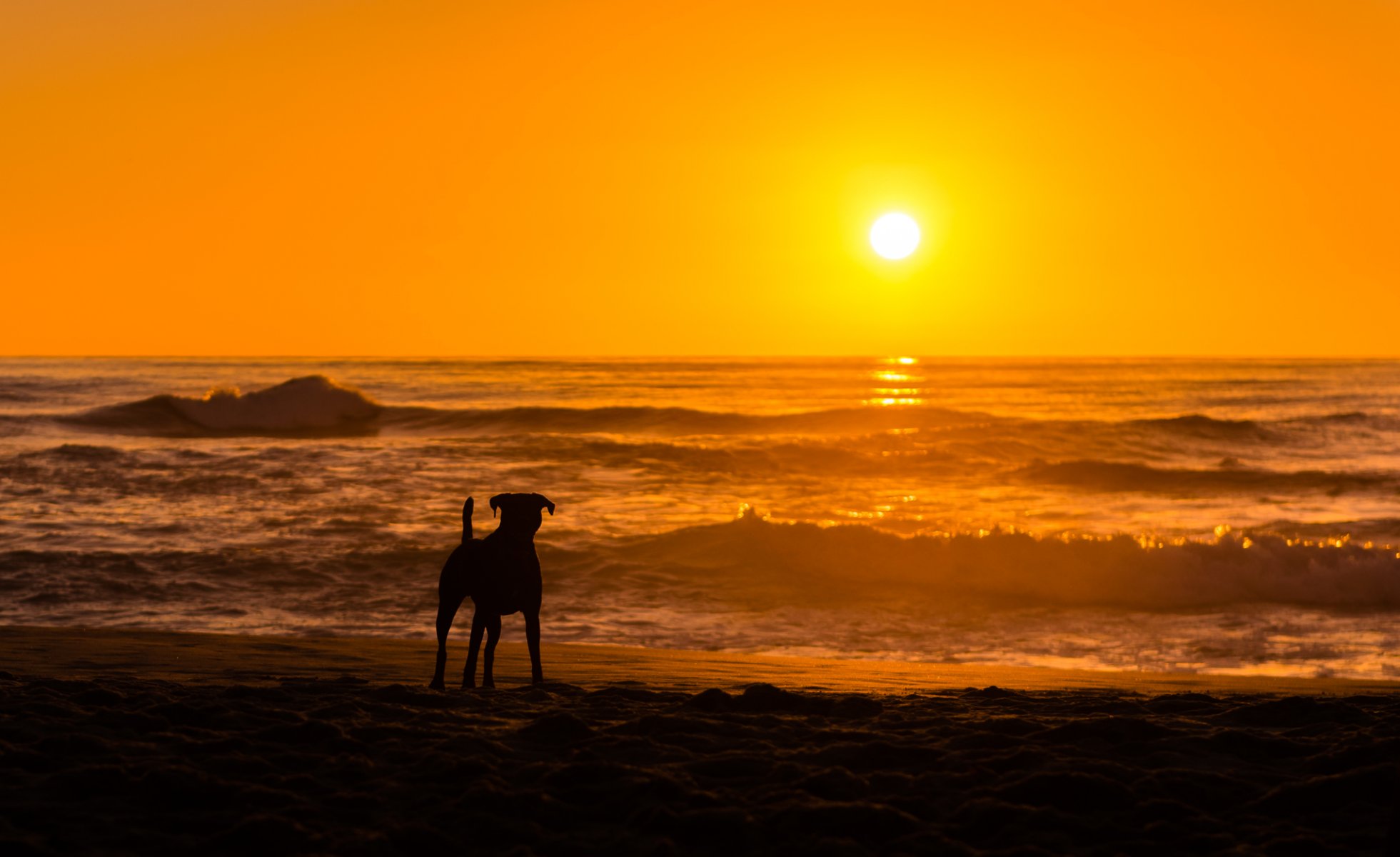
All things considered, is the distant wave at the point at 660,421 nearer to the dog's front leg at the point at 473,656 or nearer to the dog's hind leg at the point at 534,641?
the dog's front leg at the point at 473,656

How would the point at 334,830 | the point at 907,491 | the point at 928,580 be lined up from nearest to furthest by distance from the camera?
the point at 334,830
the point at 928,580
the point at 907,491

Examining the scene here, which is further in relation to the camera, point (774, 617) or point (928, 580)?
point (928, 580)

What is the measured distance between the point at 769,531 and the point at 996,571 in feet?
10.6

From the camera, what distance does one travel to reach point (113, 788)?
176 inches

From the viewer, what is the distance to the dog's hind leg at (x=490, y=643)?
263 inches

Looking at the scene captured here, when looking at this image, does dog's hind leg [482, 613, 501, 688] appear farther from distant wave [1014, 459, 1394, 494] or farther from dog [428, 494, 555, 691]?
distant wave [1014, 459, 1394, 494]

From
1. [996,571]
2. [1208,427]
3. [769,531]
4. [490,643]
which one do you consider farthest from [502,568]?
[1208,427]

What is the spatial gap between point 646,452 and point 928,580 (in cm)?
1674

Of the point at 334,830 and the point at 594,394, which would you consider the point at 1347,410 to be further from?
the point at 334,830

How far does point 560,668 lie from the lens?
868 cm

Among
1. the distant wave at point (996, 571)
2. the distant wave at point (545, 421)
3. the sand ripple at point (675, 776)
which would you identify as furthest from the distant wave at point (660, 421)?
the sand ripple at point (675, 776)

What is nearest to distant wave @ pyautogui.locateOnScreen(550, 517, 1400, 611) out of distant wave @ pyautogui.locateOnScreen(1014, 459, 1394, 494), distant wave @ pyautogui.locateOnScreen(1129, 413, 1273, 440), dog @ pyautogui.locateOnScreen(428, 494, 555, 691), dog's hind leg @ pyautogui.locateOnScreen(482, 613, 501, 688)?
dog's hind leg @ pyautogui.locateOnScreen(482, 613, 501, 688)

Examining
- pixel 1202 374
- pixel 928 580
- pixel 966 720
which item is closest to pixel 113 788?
pixel 966 720

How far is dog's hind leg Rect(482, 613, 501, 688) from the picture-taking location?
263 inches
